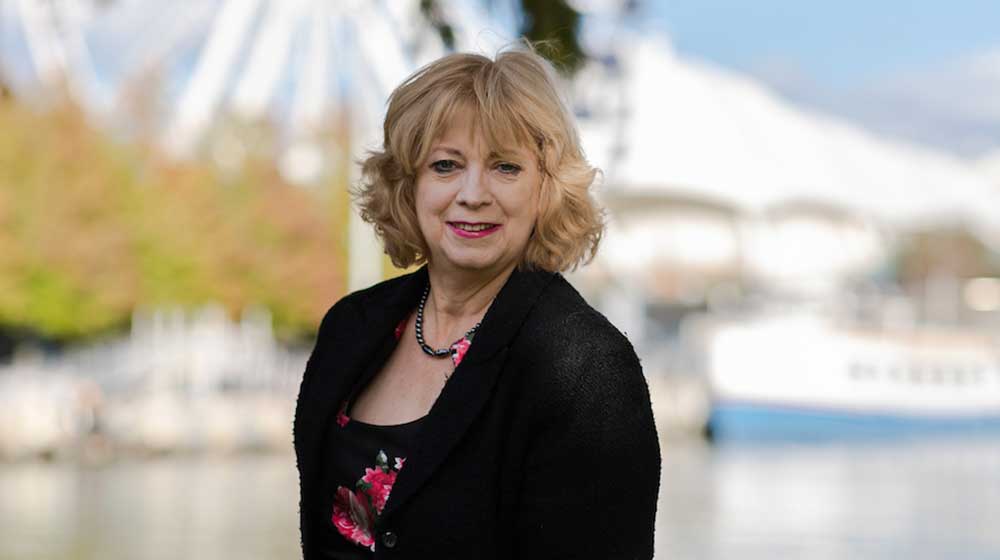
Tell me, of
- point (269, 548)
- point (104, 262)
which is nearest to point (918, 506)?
point (269, 548)

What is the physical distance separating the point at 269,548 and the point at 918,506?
1122 cm

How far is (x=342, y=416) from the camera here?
281cm

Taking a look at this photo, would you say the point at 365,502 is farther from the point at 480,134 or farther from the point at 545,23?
the point at 545,23

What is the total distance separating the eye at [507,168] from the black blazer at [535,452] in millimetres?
191

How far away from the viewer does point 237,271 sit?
142ft

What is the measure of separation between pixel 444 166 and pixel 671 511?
62.4 feet

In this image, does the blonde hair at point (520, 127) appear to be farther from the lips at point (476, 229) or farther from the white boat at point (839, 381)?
the white boat at point (839, 381)

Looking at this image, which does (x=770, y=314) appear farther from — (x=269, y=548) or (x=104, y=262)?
(x=269, y=548)

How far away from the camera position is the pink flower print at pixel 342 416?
280cm

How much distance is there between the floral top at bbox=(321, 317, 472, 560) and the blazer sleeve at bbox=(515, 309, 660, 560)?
0.20m

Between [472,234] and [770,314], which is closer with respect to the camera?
[472,234]

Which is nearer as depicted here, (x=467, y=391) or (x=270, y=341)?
(x=467, y=391)

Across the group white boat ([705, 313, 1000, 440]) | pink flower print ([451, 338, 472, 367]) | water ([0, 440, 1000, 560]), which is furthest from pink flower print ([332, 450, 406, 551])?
white boat ([705, 313, 1000, 440])

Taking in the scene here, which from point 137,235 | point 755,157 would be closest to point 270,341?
point 137,235
